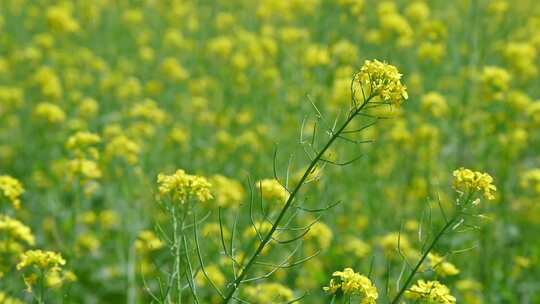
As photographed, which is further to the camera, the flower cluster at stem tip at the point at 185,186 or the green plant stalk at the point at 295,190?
the flower cluster at stem tip at the point at 185,186

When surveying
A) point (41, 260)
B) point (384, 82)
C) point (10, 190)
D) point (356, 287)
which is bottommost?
point (356, 287)

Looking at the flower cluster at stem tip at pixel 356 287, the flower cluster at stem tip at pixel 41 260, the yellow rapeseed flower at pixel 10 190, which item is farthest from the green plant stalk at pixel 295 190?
the yellow rapeseed flower at pixel 10 190

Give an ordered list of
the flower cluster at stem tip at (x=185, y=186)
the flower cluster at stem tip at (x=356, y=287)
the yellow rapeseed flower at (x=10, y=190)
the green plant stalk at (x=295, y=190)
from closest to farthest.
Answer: the green plant stalk at (x=295, y=190) → the flower cluster at stem tip at (x=356, y=287) → the flower cluster at stem tip at (x=185, y=186) → the yellow rapeseed flower at (x=10, y=190)

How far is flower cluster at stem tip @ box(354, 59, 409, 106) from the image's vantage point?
2.13 meters

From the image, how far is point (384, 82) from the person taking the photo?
2137mm

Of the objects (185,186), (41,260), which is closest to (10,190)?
(41,260)

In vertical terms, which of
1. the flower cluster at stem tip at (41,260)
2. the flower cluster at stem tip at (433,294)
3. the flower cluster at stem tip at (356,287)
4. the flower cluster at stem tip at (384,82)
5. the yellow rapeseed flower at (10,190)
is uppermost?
the yellow rapeseed flower at (10,190)

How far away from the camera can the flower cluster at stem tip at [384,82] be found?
2129 mm

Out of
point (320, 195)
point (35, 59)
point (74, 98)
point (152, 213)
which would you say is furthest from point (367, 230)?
point (35, 59)

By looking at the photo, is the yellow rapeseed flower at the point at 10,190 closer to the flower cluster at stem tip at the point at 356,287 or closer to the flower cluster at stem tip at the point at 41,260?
the flower cluster at stem tip at the point at 41,260

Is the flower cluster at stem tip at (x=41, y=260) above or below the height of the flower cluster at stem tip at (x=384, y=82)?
below

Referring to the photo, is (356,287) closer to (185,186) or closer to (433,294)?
(433,294)

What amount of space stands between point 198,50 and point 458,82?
216 centimetres

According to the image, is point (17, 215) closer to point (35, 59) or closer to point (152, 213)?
point (152, 213)
